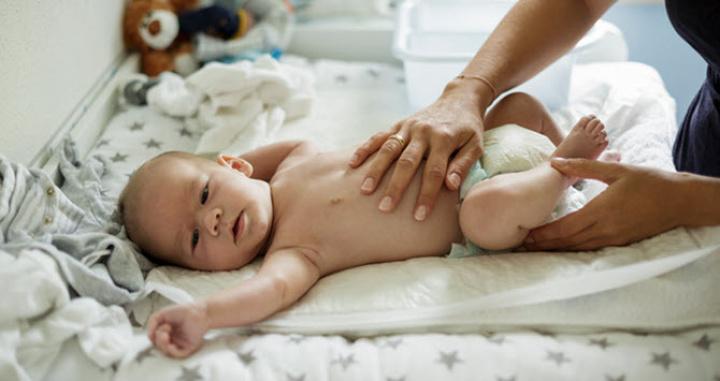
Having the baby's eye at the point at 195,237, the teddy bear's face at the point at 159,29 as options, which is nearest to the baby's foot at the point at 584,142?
the baby's eye at the point at 195,237

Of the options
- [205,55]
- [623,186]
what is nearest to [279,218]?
[623,186]

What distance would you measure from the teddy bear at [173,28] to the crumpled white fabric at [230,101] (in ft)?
0.85

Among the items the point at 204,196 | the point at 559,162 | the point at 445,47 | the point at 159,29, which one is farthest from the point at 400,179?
the point at 159,29

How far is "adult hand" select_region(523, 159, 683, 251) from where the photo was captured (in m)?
1.00

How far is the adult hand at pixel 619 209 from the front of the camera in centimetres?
100

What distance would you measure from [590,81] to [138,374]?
1462 mm

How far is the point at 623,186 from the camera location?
3.32ft

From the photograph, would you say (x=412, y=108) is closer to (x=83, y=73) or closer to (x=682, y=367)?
(x=83, y=73)

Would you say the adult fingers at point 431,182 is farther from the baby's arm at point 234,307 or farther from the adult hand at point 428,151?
the baby's arm at point 234,307

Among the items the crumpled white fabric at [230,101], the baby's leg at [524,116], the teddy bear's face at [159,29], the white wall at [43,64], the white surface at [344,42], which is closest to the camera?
the white wall at [43,64]

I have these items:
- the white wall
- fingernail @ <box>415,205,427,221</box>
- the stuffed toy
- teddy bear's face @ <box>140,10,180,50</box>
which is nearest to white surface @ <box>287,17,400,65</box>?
the stuffed toy

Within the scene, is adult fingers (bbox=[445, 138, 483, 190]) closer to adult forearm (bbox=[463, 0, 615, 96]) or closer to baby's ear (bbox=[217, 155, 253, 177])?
adult forearm (bbox=[463, 0, 615, 96])

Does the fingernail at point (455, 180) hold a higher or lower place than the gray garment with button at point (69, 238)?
higher

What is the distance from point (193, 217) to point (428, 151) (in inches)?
18.8
